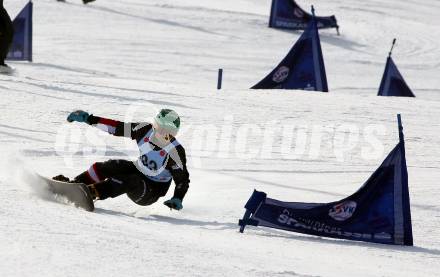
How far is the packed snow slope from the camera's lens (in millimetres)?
5172

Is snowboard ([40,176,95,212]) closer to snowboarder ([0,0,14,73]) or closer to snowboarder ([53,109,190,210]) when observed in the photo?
snowboarder ([53,109,190,210])

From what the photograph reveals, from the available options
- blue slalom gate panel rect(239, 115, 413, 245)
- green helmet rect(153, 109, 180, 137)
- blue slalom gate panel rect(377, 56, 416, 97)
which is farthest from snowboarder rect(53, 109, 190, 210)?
blue slalom gate panel rect(377, 56, 416, 97)

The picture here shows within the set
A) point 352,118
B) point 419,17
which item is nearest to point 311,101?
point 352,118

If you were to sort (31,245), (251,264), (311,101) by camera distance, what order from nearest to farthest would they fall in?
(31,245)
(251,264)
(311,101)

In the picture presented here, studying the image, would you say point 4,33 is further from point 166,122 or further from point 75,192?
point 75,192

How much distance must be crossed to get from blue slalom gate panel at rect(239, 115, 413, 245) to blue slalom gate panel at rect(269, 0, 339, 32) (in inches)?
593

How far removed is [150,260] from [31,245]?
23.9 inches

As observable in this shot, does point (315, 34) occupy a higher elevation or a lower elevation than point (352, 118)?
higher

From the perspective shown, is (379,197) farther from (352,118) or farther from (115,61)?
(115,61)

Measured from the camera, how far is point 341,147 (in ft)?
34.1

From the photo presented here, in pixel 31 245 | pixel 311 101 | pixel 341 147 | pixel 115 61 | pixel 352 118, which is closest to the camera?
pixel 31 245

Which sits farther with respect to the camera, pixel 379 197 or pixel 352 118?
pixel 352 118

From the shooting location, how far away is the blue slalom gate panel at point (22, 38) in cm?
1573

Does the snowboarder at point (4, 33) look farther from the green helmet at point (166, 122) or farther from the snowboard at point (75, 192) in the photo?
the snowboard at point (75, 192)
